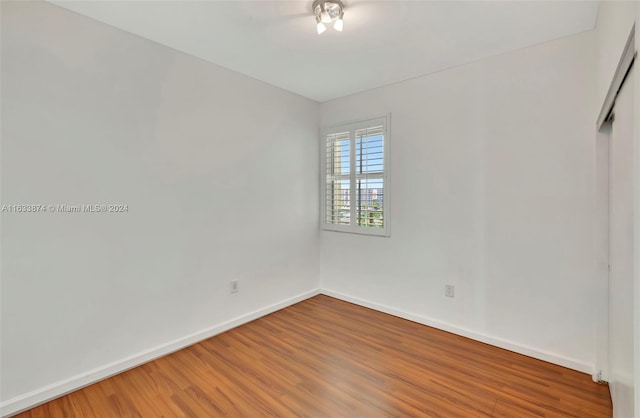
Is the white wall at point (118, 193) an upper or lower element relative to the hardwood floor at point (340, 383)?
upper

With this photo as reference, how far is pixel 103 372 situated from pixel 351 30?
3.06 metres

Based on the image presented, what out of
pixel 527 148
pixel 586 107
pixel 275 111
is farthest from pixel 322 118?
pixel 586 107

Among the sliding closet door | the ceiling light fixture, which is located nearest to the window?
the ceiling light fixture

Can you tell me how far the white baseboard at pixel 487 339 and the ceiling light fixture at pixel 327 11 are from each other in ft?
8.99

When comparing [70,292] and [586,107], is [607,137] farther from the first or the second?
[70,292]

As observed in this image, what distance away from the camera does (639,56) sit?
966mm

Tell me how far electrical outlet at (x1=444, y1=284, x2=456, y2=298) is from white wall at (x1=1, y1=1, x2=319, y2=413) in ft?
6.10

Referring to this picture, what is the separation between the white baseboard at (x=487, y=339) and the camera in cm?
222

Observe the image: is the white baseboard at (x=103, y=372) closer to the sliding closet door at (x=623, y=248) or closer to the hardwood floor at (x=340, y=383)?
the hardwood floor at (x=340, y=383)

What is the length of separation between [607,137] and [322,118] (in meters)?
A: 2.77

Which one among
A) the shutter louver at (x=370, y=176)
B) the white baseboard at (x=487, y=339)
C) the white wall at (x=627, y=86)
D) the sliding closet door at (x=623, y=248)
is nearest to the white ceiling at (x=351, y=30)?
the white wall at (x=627, y=86)

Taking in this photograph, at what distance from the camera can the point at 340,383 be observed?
205 centimetres

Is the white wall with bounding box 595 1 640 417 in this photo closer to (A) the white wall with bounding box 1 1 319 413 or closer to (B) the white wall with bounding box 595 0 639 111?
(B) the white wall with bounding box 595 0 639 111

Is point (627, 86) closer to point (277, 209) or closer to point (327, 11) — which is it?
point (327, 11)
